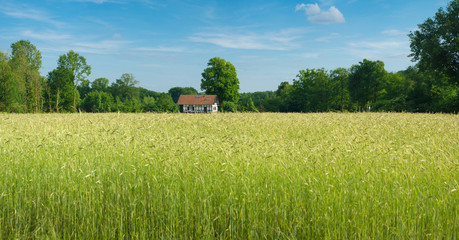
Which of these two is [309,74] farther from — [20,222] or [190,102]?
[20,222]

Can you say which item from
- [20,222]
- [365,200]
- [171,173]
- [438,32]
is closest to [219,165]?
[171,173]

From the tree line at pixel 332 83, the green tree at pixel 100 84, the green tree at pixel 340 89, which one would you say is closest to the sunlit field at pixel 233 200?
the tree line at pixel 332 83

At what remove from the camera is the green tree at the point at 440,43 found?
27.9m

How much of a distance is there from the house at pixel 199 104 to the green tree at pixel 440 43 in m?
46.2

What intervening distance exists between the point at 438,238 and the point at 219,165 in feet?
9.32

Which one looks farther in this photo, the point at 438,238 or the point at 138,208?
the point at 138,208

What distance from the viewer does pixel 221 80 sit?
5750 centimetres

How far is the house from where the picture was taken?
236 ft

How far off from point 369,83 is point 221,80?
2954 centimetres

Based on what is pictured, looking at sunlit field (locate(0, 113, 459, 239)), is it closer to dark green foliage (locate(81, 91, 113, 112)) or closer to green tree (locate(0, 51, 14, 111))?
green tree (locate(0, 51, 14, 111))

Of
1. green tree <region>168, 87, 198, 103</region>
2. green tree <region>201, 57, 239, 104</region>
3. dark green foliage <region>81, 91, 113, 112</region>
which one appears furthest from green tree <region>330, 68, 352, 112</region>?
green tree <region>168, 87, 198, 103</region>

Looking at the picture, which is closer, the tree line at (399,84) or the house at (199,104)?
the tree line at (399,84)

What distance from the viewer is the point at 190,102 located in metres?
76.1

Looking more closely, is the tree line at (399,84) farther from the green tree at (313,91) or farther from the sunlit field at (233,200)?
the sunlit field at (233,200)
